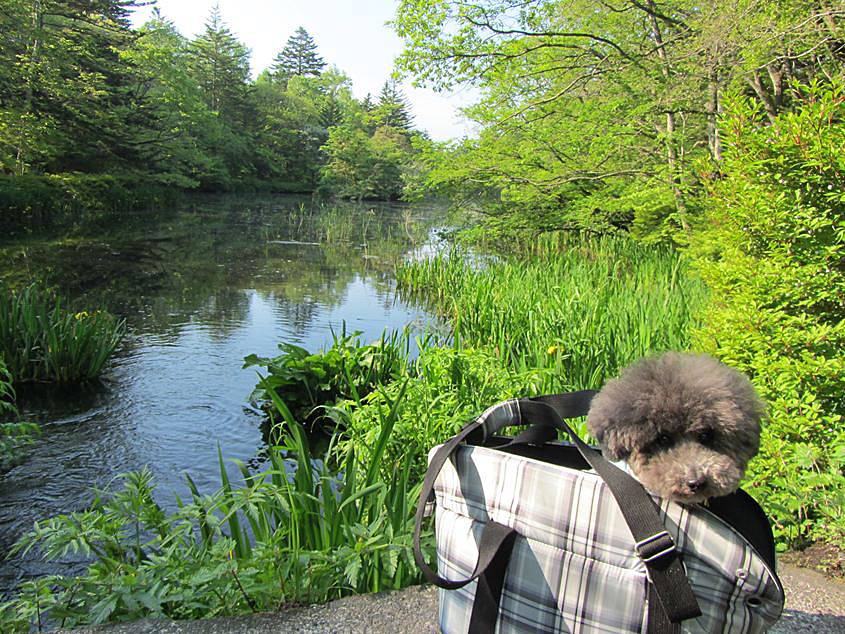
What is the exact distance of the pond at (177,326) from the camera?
4180mm

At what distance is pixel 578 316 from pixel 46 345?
4682 millimetres

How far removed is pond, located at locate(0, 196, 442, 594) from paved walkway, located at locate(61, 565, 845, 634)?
1.82 m

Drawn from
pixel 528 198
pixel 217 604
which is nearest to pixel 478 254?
pixel 528 198

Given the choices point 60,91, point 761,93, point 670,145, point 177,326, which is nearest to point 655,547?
point 761,93

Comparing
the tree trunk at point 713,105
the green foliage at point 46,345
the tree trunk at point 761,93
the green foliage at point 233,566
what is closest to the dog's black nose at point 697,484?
the green foliage at point 233,566

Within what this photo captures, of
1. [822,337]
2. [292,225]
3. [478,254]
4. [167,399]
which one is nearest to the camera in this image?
[822,337]

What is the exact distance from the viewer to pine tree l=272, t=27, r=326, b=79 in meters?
75.6

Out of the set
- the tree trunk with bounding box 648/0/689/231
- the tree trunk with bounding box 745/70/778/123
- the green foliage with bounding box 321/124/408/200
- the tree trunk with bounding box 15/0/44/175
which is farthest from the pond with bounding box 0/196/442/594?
the green foliage with bounding box 321/124/408/200

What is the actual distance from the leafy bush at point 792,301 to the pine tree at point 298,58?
3147 inches

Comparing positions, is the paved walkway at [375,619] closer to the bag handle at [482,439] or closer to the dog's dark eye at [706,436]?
the bag handle at [482,439]

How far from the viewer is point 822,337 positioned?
2414 mm

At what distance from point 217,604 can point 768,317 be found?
91.5 inches

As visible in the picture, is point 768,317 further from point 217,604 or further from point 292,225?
point 292,225

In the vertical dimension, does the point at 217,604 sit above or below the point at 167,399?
above
